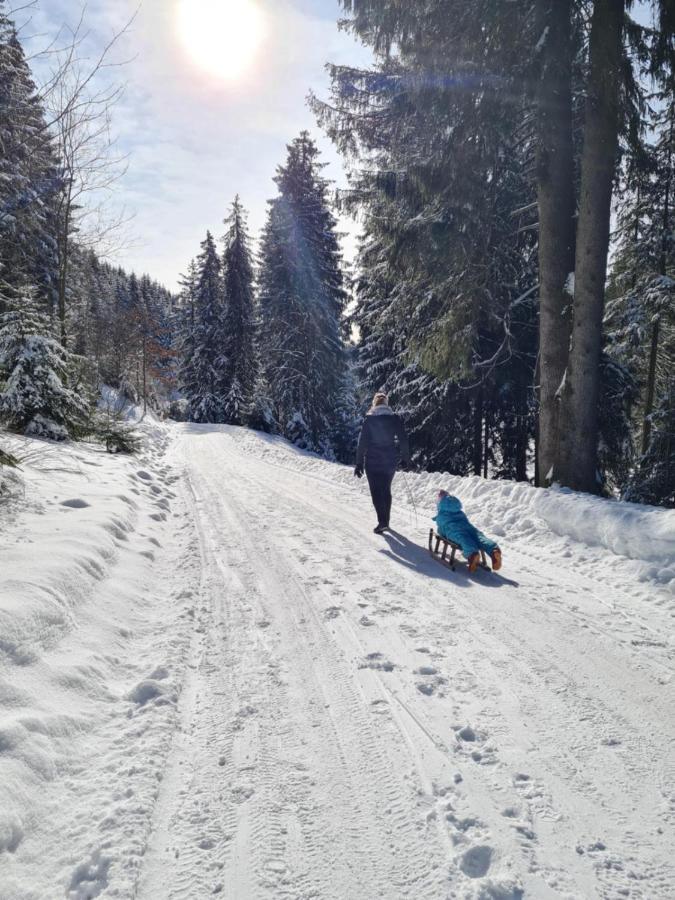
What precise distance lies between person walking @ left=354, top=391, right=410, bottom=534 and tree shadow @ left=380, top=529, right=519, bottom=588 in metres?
0.79

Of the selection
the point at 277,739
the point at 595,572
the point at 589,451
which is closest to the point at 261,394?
the point at 589,451

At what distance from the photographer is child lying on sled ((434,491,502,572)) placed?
5.30 m

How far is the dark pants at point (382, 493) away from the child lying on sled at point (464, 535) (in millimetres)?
1148

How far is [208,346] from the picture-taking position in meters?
34.9

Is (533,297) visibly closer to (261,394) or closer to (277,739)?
(277,739)

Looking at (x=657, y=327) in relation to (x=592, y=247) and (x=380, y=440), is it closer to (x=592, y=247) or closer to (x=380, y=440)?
(x=592, y=247)

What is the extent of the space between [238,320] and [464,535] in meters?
30.2

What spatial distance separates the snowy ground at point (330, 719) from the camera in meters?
1.98

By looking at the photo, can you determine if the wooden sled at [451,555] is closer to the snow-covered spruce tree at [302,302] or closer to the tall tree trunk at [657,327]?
the tall tree trunk at [657,327]

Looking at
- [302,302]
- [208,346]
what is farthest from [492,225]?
[208,346]

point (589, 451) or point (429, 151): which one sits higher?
point (429, 151)

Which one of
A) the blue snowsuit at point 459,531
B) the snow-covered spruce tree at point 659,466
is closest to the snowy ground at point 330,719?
the blue snowsuit at point 459,531

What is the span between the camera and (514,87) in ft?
24.3

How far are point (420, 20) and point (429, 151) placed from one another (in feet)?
6.13
